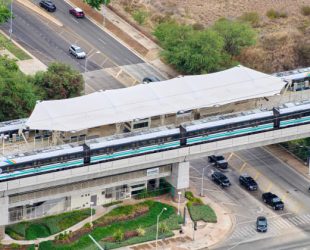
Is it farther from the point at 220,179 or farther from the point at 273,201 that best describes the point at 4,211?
the point at 273,201

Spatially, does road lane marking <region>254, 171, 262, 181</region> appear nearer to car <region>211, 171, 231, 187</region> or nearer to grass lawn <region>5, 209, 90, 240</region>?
car <region>211, 171, 231, 187</region>

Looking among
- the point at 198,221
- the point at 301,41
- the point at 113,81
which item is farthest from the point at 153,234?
the point at 301,41

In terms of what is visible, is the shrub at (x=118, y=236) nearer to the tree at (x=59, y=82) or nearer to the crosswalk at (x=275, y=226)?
the crosswalk at (x=275, y=226)

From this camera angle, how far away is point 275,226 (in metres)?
148

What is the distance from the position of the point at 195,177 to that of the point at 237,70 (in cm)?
1759

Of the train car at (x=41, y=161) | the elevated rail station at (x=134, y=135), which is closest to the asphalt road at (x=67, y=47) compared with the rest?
the elevated rail station at (x=134, y=135)

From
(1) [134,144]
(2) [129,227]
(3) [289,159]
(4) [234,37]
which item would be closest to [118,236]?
(2) [129,227]

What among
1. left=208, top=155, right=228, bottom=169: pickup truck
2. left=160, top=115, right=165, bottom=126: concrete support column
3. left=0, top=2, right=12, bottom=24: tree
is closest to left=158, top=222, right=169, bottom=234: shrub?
left=160, top=115, right=165, bottom=126: concrete support column

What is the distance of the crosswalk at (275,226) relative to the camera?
14512 centimetres

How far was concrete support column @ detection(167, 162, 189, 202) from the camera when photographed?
149163 millimetres

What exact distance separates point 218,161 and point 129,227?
76.2 feet

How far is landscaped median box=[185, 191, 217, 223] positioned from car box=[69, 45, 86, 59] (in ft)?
158

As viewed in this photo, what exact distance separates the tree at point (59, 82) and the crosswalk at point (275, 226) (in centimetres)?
4080

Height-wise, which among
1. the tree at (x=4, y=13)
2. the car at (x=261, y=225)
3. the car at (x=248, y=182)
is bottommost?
the car at (x=261, y=225)
